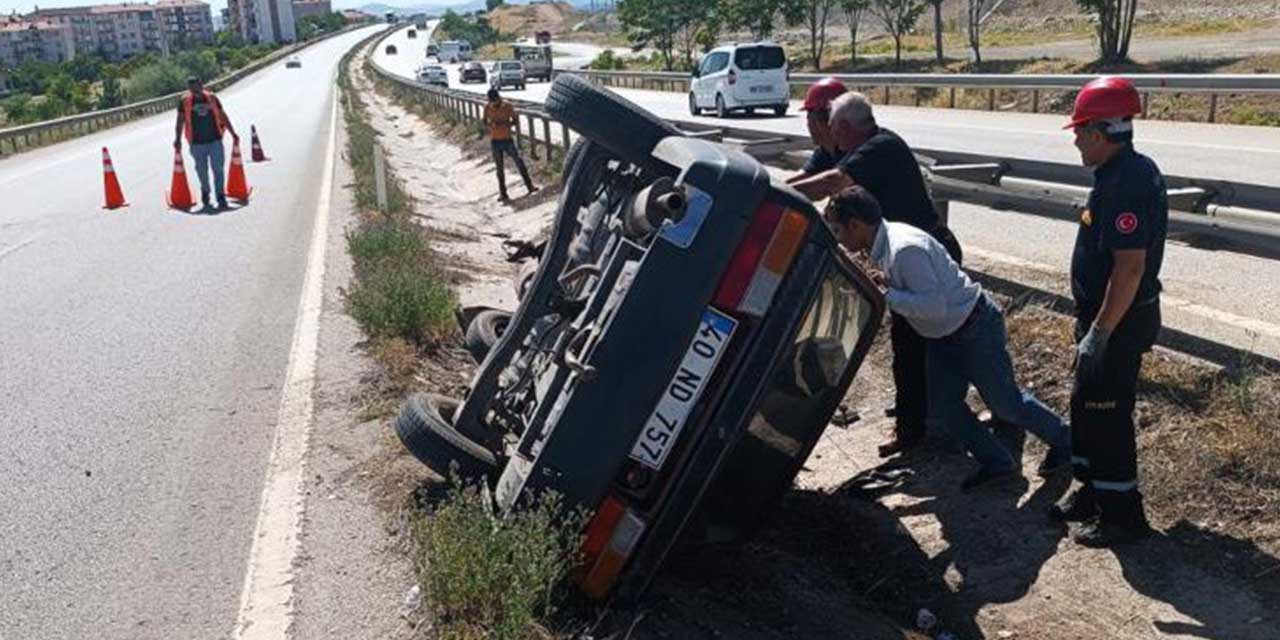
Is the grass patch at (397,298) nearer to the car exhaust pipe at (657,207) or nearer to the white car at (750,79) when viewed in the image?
the car exhaust pipe at (657,207)

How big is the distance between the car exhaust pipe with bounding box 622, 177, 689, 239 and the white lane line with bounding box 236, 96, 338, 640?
5.79ft

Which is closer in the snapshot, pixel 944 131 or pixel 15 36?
pixel 944 131

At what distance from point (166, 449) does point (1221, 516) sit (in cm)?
479

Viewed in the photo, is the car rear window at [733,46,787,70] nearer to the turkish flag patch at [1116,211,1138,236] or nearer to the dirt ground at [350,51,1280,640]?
the dirt ground at [350,51,1280,640]

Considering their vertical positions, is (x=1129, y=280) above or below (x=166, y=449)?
above

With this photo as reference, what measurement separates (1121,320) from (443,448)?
2.57 m

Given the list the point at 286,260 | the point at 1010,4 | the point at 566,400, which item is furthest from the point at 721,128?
the point at 1010,4

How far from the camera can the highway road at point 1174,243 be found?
6.34 meters

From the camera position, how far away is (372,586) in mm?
4137

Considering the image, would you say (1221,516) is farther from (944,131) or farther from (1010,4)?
(1010,4)

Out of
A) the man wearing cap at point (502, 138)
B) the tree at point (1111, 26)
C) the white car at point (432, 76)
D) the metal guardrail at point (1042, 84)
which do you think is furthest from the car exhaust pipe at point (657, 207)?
the white car at point (432, 76)

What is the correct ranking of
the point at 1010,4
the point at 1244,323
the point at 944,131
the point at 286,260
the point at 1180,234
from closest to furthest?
the point at 1180,234, the point at 1244,323, the point at 286,260, the point at 944,131, the point at 1010,4

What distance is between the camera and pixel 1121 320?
4.31m

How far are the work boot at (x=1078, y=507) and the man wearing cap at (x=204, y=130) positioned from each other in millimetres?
13477
